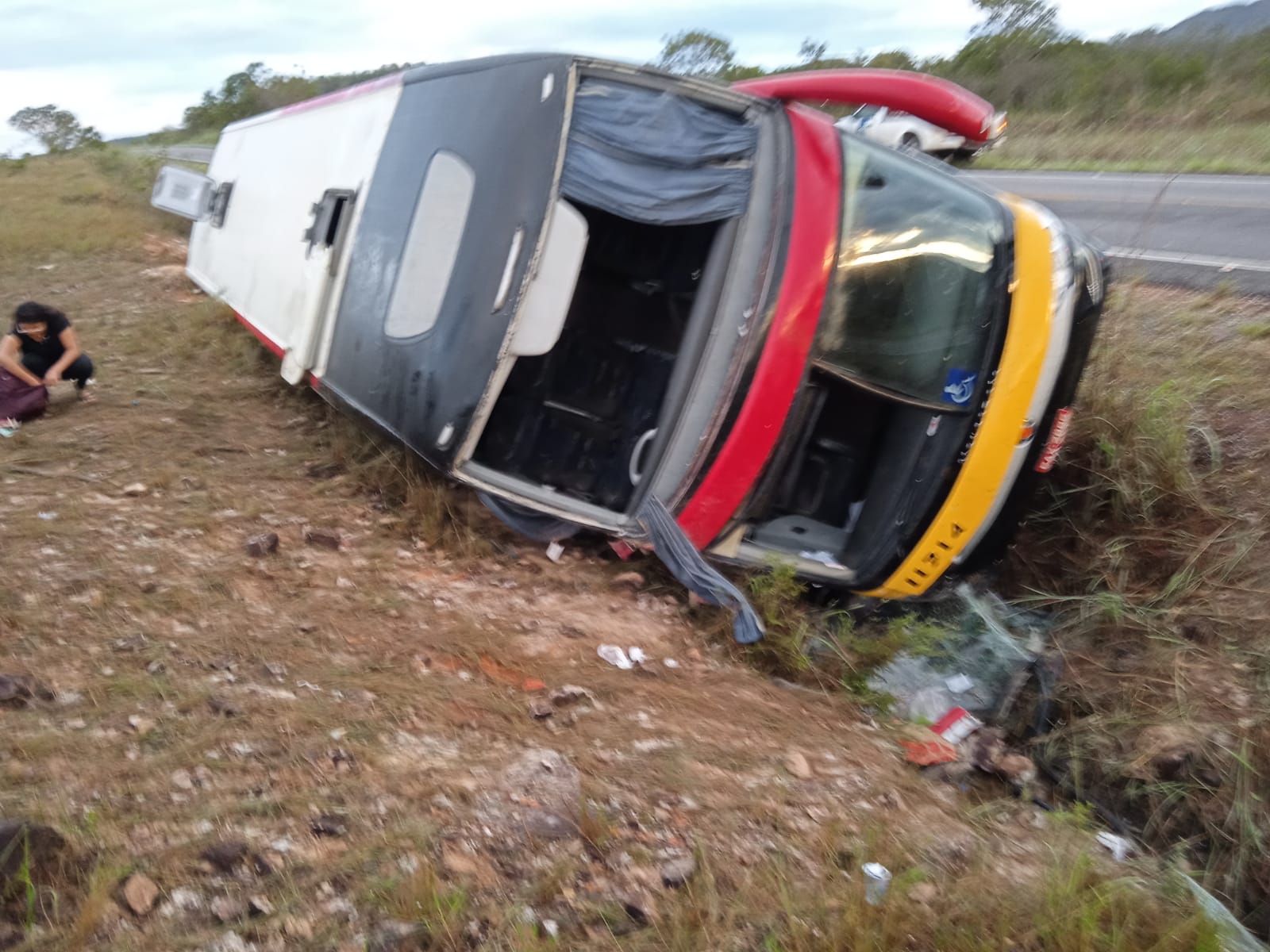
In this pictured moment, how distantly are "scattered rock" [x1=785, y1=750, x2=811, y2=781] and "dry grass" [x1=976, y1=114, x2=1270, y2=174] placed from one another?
8.96 meters

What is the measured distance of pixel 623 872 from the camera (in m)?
2.04

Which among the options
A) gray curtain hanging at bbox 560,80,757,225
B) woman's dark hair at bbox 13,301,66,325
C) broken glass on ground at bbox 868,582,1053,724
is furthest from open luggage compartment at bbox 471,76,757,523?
woman's dark hair at bbox 13,301,66,325

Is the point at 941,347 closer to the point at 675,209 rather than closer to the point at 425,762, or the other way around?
the point at 675,209

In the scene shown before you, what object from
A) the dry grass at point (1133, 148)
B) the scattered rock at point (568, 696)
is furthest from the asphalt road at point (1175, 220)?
the scattered rock at point (568, 696)

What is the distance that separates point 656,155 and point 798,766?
89.2 inches

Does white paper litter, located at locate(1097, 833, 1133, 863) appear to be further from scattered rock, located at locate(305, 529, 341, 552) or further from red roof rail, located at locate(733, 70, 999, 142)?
scattered rock, located at locate(305, 529, 341, 552)

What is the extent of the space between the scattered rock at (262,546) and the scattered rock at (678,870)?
2.20 meters

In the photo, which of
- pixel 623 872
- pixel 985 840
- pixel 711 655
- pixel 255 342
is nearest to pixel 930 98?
pixel 711 655

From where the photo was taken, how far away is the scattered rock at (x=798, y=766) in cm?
255

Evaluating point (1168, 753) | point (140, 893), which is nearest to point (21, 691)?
point (140, 893)

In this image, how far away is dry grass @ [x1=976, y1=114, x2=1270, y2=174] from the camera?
9.21 m

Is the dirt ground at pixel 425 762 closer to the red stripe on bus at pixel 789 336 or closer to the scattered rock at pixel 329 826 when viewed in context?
the scattered rock at pixel 329 826

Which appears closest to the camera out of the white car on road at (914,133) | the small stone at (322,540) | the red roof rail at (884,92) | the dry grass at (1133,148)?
the red roof rail at (884,92)

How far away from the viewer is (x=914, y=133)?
19.4ft
